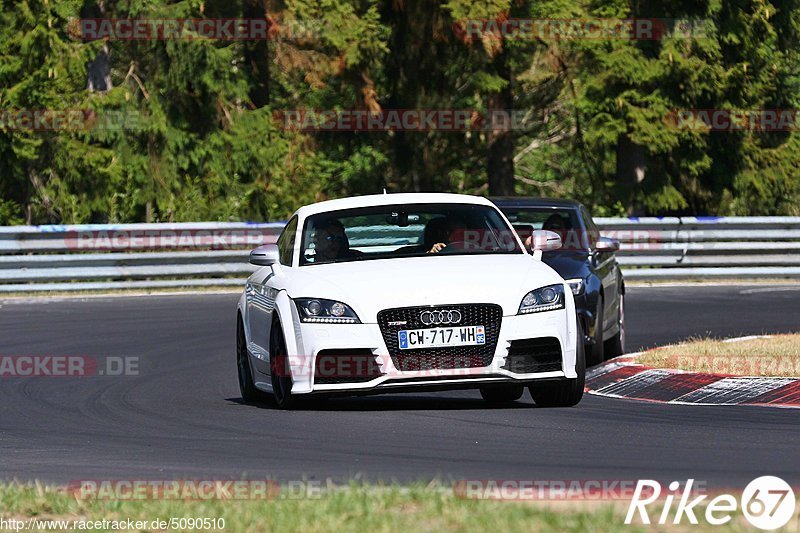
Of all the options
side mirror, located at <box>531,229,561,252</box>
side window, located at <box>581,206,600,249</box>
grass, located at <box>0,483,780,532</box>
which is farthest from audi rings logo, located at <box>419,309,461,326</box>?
side window, located at <box>581,206,600,249</box>

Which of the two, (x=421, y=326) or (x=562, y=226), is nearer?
(x=421, y=326)

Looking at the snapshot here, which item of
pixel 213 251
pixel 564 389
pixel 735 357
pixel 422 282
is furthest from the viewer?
pixel 213 251

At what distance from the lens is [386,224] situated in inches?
511

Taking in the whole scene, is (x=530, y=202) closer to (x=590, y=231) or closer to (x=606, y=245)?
(x=590, y=231)

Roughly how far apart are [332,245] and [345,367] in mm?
1410

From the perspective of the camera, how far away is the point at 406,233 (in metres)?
12.9

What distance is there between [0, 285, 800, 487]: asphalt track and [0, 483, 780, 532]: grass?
98cm

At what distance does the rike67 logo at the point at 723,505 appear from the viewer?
259 inches

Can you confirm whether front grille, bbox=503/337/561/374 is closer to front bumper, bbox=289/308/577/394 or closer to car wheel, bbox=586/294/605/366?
front bumper, bbox=289/308/577/394

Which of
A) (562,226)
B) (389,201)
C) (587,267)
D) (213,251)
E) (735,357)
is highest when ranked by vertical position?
(389,201)

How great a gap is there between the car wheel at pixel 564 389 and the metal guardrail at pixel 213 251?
633 inches

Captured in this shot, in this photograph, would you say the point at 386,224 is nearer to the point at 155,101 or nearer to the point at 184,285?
the point at 184,285

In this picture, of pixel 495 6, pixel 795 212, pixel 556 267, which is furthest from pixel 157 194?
pixel 556 267

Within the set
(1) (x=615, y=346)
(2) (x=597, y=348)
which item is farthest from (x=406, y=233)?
(1) (x=615, y=346)
